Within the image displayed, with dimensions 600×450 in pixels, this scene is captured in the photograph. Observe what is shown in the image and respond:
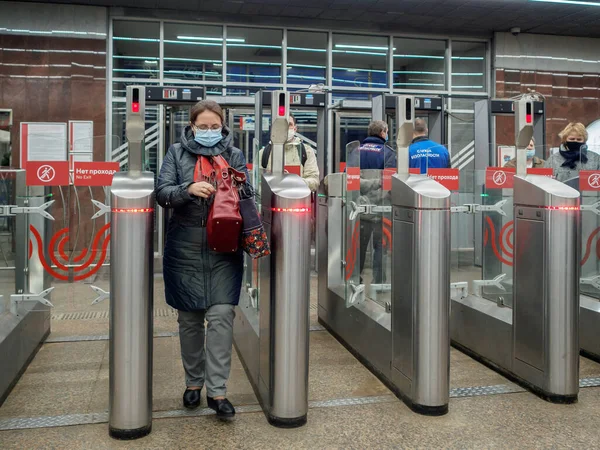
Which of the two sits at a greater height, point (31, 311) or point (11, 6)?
point (11, 6)

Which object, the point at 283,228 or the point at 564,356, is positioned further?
the point at 564,356

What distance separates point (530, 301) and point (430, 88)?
7376 millimetres

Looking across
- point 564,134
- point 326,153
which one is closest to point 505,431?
point 564,134

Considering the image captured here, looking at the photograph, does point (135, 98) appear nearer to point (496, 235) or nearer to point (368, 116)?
point (496, 235)

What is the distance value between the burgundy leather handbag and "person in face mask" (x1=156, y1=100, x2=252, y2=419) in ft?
0.29

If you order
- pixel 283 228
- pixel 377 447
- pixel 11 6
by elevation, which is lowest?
pixel 377 447

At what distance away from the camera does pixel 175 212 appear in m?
3.13

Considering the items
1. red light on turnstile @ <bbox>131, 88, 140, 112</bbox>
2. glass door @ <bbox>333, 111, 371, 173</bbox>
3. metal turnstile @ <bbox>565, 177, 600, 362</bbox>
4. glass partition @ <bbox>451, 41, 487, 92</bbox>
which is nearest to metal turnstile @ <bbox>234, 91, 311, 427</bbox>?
red light on turnstile @ <bbox>131, 88, 140, 112</bbox>

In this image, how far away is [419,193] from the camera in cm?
317

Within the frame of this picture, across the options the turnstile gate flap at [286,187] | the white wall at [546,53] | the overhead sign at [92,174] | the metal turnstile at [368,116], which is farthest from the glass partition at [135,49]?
the turnstile gate flap at [286,187]

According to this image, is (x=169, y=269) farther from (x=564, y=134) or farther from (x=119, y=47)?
(x=119, y=47)

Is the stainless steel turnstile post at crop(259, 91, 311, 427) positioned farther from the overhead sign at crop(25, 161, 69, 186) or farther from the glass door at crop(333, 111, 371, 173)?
the glass door at crop(333, 111, 371, 173)

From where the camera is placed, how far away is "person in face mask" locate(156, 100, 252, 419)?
3.05m

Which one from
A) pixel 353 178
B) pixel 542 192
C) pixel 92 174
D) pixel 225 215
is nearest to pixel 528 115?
pixel 542 192
